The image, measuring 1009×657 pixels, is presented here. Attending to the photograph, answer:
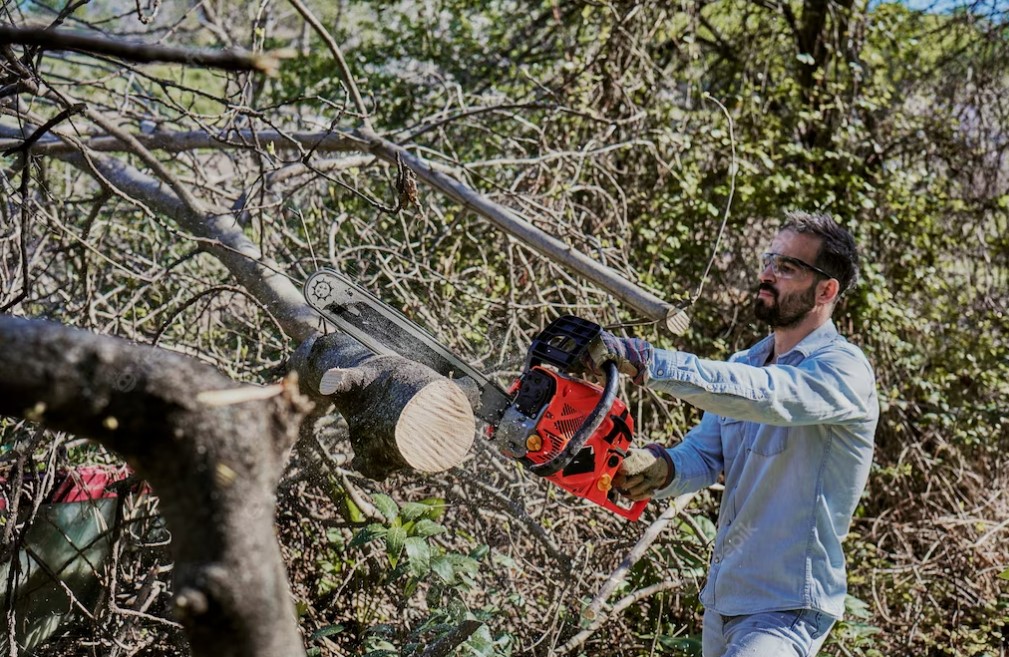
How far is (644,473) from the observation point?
9.90 feet

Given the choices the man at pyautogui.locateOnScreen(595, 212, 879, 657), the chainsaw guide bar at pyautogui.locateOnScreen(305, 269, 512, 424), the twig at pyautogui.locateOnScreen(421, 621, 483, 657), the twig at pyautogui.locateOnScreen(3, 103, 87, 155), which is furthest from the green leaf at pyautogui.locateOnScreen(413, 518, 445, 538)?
the twig at pyautogui.locateOnScreen(3, 103, 87, 155)

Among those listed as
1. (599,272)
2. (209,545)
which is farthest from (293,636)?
(599,272)

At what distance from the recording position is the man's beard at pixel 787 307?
3.04 meters

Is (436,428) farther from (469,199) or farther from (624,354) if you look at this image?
(469,199)

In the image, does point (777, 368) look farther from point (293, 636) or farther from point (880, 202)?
point (880, 202)

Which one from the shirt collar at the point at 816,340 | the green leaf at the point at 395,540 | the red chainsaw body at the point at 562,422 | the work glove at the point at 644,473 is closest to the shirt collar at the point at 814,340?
the shirt collar at the point at 816,340

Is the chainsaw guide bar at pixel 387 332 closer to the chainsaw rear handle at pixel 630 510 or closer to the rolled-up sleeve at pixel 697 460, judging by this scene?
the chainsaw rear handle at pixel 630 510

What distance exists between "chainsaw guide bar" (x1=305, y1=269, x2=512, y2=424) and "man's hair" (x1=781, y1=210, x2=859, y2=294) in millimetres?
1289

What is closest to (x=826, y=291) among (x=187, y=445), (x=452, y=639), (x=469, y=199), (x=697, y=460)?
(x=697, y=460)

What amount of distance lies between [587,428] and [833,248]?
1.19m

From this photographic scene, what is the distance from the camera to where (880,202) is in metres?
6.44

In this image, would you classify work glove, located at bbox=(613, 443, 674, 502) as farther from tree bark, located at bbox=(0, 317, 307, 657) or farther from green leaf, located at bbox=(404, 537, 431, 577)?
tree bark, located at bbox=(0, 317, 307, 657)

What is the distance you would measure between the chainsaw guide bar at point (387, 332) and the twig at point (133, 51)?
1438mm

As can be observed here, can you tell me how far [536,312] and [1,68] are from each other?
288 centimetres
